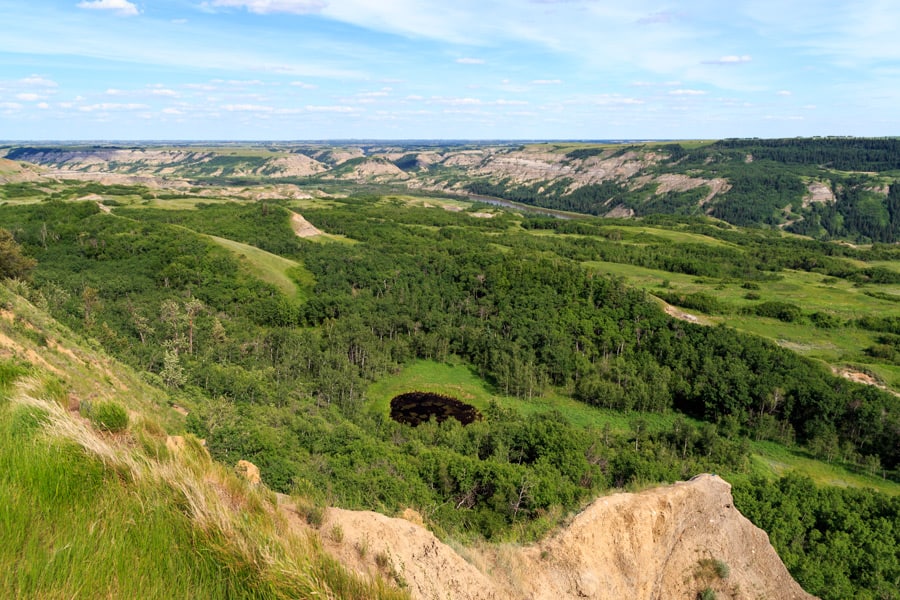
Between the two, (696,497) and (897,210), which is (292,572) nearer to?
(696,497)

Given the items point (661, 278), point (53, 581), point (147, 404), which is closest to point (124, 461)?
point (53, 581)

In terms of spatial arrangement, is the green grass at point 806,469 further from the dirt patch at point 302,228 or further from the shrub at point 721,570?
the dirt patch at point 302,228

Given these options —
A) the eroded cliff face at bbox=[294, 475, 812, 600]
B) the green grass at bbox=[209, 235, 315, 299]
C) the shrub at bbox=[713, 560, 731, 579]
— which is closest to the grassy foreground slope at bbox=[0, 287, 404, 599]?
the eroded cliff face at bbox=[294, 475, 812, 600]

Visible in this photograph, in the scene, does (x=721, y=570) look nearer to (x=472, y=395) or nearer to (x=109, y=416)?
(x=109, y=416)

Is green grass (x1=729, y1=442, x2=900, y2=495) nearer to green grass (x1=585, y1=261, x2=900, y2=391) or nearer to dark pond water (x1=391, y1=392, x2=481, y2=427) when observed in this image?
green grass (x1=585, y1=261, x2=900, y2=391)

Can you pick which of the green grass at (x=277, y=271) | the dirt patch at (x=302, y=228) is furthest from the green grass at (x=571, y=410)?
the dirt patch at (x=302, y=228)
